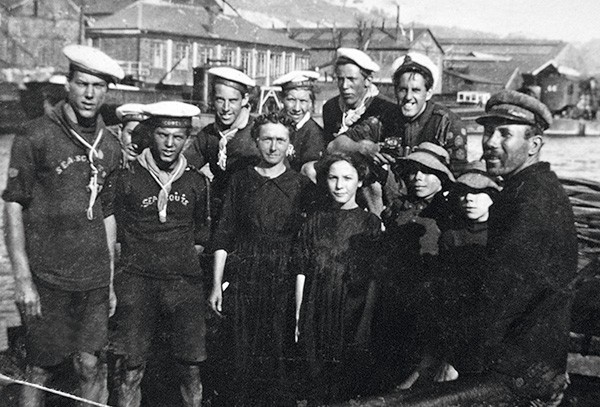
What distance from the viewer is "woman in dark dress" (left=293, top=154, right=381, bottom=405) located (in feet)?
9.43

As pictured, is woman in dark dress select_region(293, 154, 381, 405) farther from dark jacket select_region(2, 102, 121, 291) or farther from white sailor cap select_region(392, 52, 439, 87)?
dark jacket select_region(2, 102, 121, 291)

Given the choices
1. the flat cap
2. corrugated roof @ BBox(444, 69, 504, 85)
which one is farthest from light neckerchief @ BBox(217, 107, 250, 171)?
the flat cap

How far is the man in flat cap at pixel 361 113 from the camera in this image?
336 centimetres

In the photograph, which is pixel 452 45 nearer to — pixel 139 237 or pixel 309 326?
pixel 309 326

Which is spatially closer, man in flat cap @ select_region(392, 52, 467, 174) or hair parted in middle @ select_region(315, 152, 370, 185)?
hair parted in middle @ select_region(315, 152, 370, 185)

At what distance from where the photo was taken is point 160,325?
296 centimetres

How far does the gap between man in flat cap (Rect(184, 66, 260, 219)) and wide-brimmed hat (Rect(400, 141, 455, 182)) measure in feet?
2.99

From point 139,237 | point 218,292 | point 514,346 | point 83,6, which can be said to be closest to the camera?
point 514,346

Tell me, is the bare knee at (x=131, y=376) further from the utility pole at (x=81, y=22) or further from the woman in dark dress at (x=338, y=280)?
the utility pole at (x=81, y=22)

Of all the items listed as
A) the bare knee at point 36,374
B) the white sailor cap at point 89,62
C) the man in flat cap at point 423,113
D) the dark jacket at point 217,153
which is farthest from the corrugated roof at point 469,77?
the bare knee at point 36,374

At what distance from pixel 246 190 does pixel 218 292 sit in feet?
1.76

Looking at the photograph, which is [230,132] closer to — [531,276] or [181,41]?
[181,41]

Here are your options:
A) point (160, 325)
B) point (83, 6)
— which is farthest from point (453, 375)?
point (83, 6)

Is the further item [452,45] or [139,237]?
[452,45]
